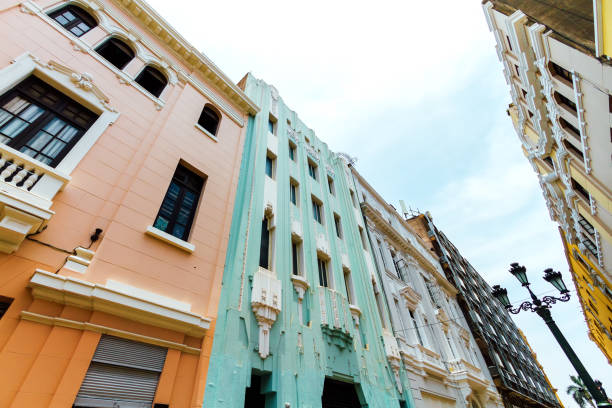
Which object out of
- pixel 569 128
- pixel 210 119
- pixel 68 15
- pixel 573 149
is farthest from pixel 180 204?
pixel 573 149

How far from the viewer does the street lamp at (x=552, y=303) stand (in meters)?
7.01

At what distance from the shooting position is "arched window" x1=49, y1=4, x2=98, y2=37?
23.7 ft

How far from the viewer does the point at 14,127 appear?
16.3 ft

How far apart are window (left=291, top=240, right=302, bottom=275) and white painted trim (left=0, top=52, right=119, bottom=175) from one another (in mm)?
6686

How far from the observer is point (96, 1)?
316 inches

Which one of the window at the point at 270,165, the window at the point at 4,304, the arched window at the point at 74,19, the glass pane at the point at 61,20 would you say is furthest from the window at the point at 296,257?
the glass pane at the point at 61,20

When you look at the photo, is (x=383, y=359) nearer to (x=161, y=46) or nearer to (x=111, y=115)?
(x=111, y=115)

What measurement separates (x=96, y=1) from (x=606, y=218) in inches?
911

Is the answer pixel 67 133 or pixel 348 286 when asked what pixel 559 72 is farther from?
pixel 67 133

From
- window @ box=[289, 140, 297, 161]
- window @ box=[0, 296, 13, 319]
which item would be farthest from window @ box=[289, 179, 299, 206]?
window @ box=[0, 296, 13, 319]

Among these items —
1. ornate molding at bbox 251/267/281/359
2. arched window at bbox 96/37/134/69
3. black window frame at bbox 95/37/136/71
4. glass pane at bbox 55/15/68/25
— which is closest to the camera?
ornate molding at bbox 251/267/281/359

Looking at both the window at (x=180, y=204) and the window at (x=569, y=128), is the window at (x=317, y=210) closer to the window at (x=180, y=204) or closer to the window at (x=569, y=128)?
the window at (x=180, y=204)

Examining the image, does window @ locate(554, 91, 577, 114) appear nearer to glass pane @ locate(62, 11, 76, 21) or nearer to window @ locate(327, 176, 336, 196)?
window @ locate(327, 176, 336, 196)

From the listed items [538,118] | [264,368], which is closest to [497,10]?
[538,118]
